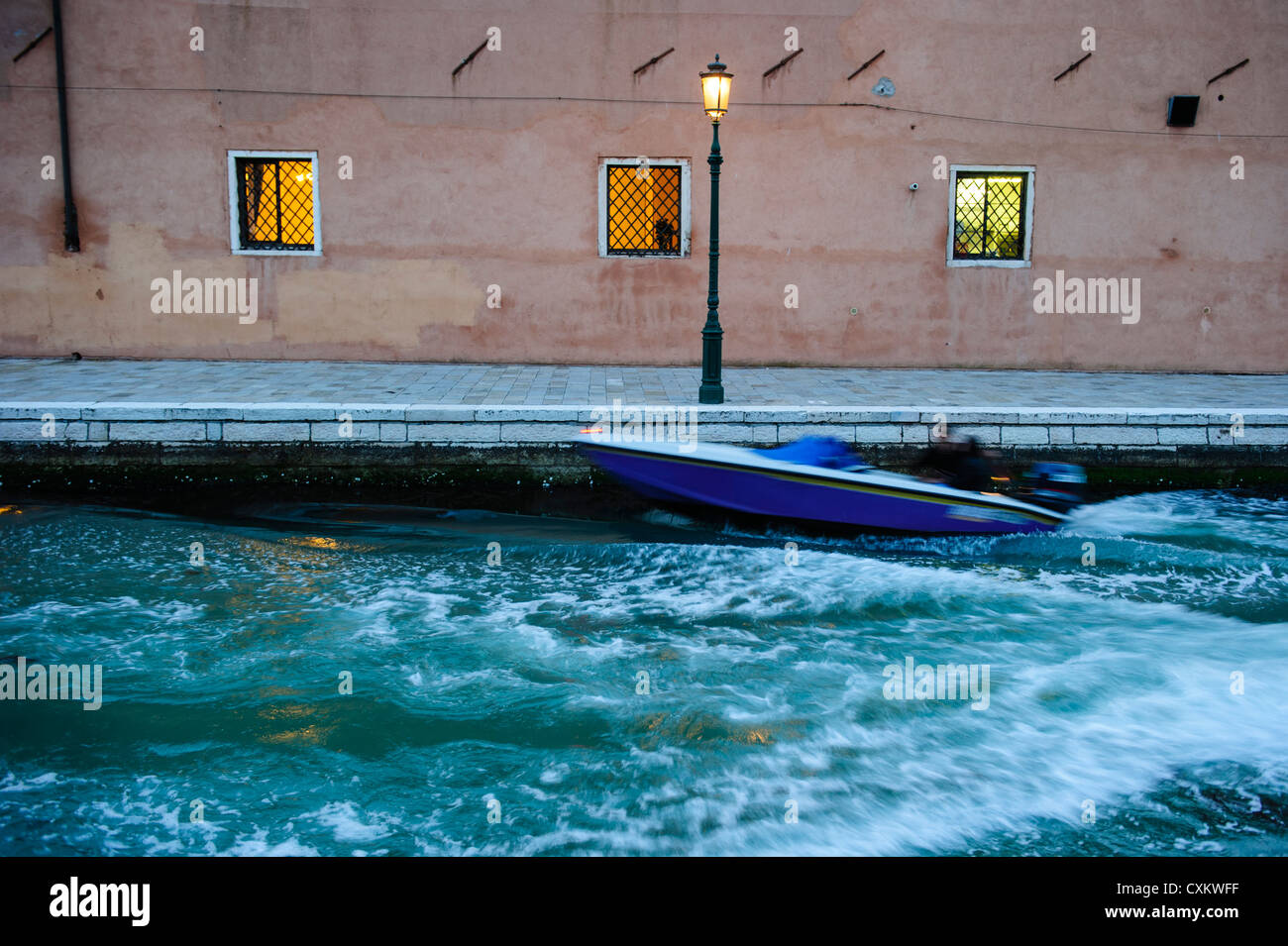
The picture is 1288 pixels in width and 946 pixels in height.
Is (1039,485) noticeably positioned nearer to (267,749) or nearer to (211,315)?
(267,749)

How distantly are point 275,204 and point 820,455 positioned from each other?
24.8ft

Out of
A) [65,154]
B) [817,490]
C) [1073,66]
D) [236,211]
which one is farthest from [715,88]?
[65,154]

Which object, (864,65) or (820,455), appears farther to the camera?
(864,65)

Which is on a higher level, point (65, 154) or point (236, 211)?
point (65, 154)

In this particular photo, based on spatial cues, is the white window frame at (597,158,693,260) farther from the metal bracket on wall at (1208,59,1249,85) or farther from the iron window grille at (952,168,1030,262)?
the metal bracket on wall at (1208,59,1249,85)

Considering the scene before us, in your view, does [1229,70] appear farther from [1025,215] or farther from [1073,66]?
[1025,215]

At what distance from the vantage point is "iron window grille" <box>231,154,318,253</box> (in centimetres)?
1156

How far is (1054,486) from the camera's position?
24.3 feet

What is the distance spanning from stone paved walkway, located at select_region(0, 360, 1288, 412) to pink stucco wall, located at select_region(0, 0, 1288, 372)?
1.74 feet

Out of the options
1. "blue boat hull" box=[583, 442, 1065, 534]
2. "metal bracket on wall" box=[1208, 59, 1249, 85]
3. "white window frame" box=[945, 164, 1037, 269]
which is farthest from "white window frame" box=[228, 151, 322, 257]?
"metal bracket on wall" box=[1208, 59, 1249, 85]

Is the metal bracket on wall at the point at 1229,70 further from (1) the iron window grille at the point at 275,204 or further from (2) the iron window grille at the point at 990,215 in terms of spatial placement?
(1) the iron window grille at the point at 275,204

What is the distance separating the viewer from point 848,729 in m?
4.96

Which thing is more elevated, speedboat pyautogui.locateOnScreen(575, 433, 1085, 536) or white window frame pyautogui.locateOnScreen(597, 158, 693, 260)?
white window frame pyautogui.locateOnScreen(597, 158, 693, 260)

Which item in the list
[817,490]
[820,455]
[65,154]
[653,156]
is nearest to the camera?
[817,490]
